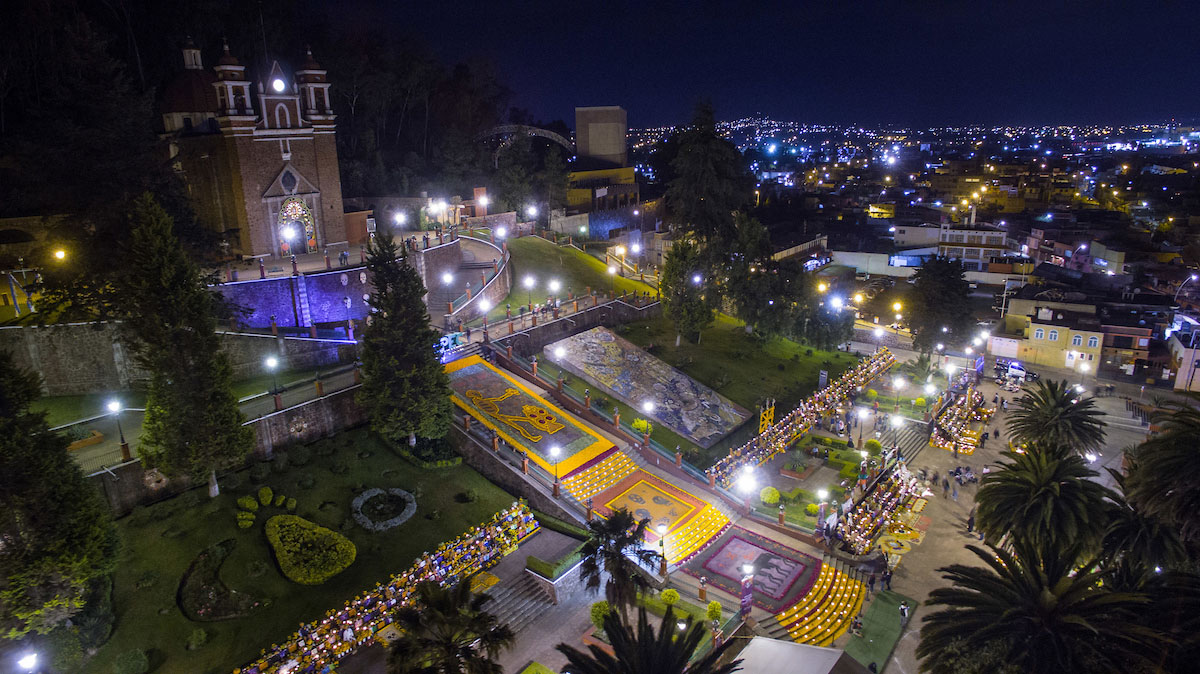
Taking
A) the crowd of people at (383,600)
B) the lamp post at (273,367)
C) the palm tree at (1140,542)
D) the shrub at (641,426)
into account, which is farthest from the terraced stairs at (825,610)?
the lamp post at (273,367)

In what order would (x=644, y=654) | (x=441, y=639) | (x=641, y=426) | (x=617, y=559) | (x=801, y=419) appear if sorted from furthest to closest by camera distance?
(x=801, y=419) < (x=641, y=426) < (x=617, y=559) < (x=644, y=654) < (x=441, y=639)

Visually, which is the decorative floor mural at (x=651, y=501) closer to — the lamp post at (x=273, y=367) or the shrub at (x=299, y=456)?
the shrub at (x=299, y=456)

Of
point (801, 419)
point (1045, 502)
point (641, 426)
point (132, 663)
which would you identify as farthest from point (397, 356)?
point (1045, 502)

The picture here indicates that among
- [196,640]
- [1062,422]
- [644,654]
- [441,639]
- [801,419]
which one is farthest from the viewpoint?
[801,419]

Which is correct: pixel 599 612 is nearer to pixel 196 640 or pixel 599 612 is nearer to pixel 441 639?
pixel 441 639

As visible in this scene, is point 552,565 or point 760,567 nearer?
point 552,565

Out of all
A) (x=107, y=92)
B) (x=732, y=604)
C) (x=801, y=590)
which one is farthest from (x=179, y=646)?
(x=107, y=92)

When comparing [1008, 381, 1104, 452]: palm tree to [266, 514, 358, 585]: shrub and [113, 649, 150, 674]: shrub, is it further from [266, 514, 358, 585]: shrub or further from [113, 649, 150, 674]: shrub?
[113, 649, 150, 674]: shrub

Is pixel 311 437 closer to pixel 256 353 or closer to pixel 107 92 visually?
pixel 256 353
